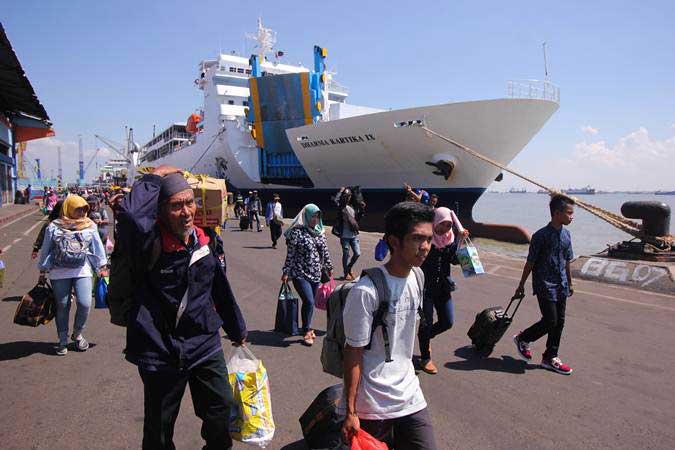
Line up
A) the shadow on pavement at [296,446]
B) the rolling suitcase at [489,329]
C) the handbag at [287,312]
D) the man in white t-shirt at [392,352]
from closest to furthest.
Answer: the man in white t-shirt at [392,352], the shadow on pavement at [296,446], the rolling suitcase at [489,329], the handbag at [287,312]

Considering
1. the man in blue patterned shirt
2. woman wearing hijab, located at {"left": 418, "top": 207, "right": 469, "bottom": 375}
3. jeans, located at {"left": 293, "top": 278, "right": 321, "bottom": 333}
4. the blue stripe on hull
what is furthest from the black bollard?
the blue stripe on hull

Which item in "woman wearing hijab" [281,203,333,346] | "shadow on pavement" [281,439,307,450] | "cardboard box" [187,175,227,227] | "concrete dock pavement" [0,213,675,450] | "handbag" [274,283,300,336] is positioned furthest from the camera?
"handbag" [274,283,300,336]

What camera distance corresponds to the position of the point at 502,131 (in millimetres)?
17828

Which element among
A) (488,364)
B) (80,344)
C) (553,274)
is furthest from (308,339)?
(553,274)

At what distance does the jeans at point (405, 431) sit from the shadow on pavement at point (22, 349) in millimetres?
3833

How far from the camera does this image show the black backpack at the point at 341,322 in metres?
1.86

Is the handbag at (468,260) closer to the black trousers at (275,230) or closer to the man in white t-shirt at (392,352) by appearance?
the man in white t-shirt at (392,352)

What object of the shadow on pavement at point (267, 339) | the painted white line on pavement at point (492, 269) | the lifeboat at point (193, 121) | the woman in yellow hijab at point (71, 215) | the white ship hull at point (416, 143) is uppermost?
the lifeboat at point (193, 121)

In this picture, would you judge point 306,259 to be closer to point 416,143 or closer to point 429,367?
point 429,367

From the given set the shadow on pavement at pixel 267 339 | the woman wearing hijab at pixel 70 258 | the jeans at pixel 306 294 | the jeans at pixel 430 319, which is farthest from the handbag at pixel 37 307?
the jeans at pixel 430 319

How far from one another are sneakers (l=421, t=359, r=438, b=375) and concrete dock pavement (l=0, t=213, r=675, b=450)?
0.18 ft

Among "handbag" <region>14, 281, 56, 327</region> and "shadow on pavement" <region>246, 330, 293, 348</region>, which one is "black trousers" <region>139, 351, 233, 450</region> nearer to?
"shadow on pavement" <region>246, 330, 293, 348</region>

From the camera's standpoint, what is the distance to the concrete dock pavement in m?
2.92

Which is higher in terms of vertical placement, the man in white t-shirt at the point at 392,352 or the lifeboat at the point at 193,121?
the lifeboat at the point at 193,121
